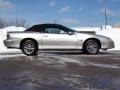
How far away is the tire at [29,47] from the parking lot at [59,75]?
2.98 meters

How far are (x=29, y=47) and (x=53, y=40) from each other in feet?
3.51

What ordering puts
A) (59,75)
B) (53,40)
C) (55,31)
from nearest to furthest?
(59,75) < (53,40) < (55,31)

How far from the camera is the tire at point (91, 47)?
723 inches

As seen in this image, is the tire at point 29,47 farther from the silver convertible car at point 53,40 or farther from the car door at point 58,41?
the car door at point 58,41

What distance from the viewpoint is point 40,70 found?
1228cm

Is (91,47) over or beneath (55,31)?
beneath

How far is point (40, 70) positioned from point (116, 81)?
9.24 feet

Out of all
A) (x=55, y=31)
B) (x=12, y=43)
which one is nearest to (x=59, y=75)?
(x=12, y=43)

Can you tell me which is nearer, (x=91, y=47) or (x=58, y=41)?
(x=58, y=41)

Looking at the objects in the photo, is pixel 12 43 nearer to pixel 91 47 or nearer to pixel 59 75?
pixel 91 47

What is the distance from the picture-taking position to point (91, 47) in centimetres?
1844

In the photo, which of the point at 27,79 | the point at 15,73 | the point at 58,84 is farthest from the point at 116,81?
the point at 15,73

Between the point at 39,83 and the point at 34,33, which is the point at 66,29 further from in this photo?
the point at 39,83

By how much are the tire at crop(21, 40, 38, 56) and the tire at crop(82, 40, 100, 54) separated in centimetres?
215
